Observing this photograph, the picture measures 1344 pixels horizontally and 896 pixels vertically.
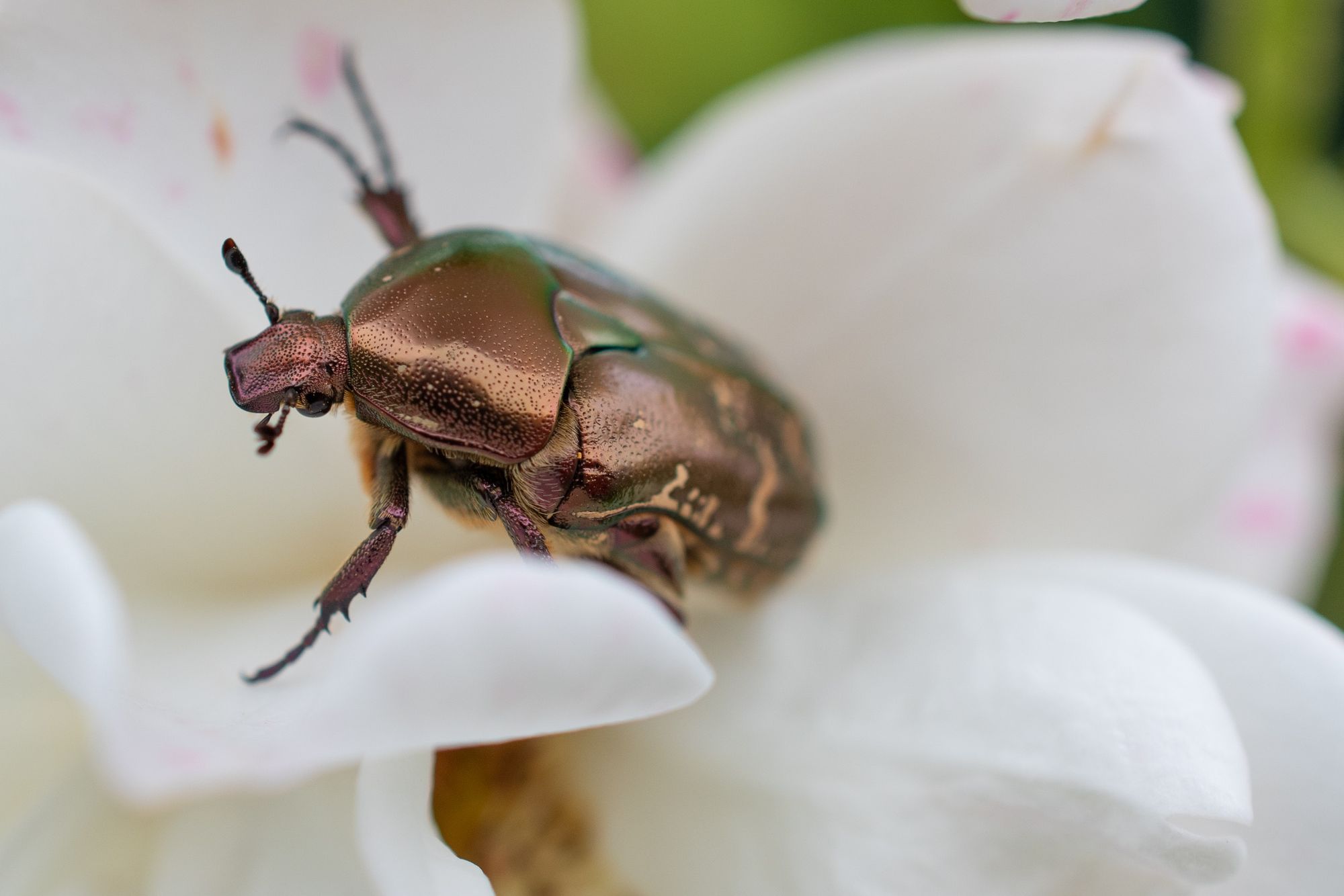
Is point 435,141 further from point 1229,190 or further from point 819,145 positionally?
point 1229,190

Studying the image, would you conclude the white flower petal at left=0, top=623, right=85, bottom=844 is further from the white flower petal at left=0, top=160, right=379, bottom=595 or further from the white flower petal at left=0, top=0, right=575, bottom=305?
the white flower petal at left=0, top=0, right=575, bottom=305

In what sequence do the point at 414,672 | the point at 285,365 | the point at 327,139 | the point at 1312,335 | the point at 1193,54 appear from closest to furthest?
the point at 414,672 < the point at 285,365 < the point at 327,139 < the point at 1312,335 < the point at 1193,54

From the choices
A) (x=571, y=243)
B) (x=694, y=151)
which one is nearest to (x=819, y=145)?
(x=694, y=151)

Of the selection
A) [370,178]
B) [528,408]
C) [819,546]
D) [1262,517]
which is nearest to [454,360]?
[528,408]

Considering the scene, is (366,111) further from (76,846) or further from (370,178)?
(76,846)

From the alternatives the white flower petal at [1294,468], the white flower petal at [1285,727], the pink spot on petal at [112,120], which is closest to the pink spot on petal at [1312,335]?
the white flower petal at [1294,468]

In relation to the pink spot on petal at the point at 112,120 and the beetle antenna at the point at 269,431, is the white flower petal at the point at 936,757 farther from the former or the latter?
the pink spot on petal at the point at 112,120

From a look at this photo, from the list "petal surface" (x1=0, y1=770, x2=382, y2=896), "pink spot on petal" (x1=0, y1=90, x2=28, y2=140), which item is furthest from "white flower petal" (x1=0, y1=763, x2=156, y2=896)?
"pink spot on petal" (x1=0, y1=90, x2=28, y2=140)

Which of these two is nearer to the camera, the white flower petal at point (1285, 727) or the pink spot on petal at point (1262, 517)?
the white flower petal at point (1285, 727)
